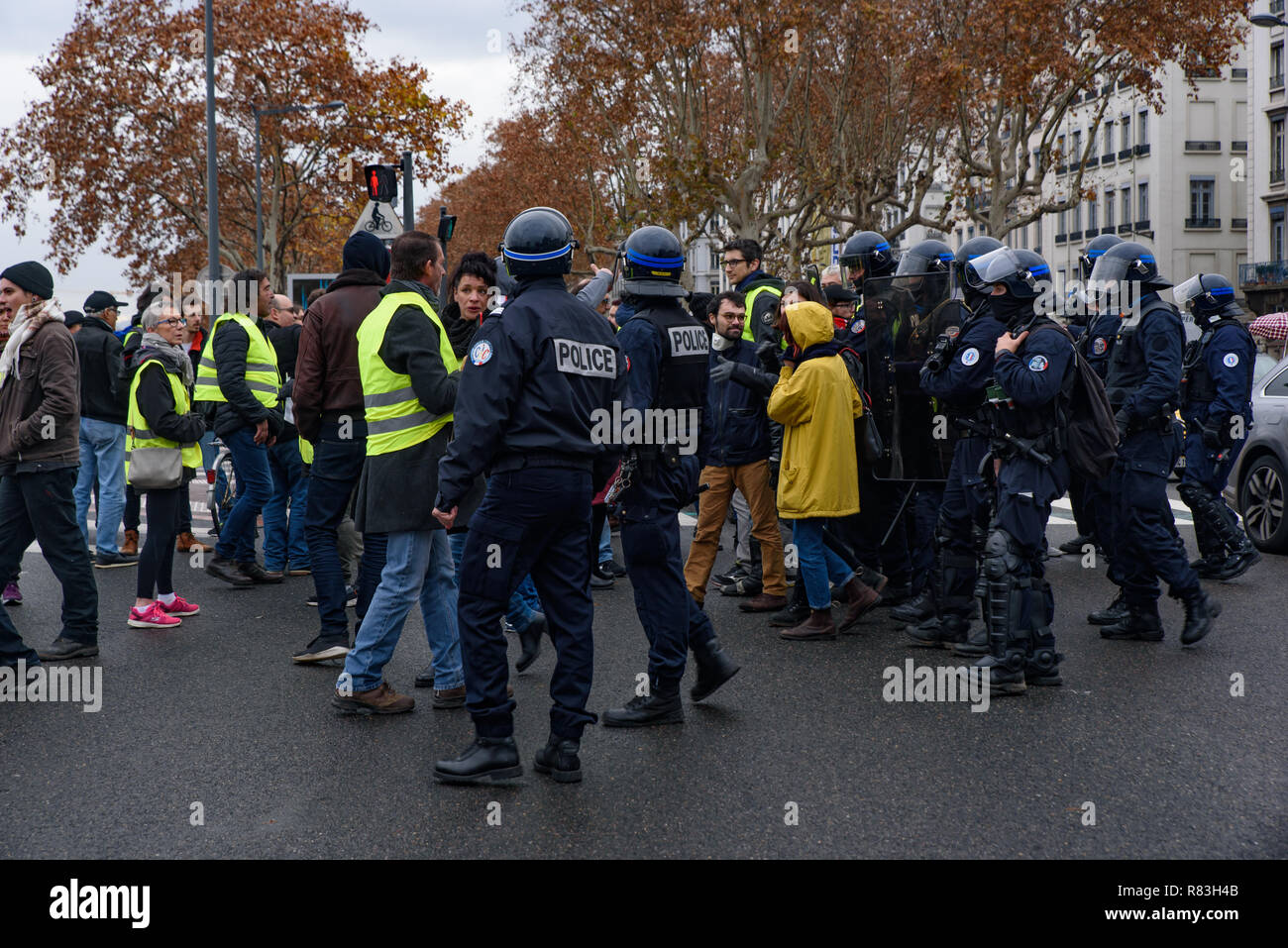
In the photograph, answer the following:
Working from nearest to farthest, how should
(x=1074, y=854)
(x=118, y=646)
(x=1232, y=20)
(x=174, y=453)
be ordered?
(x=1074, y=854)
(x=118, y=646)
(x=174, y=453)
(x=1232, y=20)

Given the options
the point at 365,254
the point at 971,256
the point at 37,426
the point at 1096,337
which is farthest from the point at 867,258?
the point at 37,426

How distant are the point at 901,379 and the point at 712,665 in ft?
9.50

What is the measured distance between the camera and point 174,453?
7.75m

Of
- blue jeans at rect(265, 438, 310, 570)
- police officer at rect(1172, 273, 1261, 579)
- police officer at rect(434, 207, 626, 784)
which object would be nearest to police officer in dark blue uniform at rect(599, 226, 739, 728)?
police officer at rect(434, 207, 626, 784)

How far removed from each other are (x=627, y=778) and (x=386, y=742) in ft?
3.41

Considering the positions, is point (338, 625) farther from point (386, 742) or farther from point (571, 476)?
point (571, 476)

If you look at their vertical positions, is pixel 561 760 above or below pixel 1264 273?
below

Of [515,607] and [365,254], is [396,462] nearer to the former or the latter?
[515,607]

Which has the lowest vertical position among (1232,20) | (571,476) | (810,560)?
(810,560)

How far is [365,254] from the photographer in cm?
651

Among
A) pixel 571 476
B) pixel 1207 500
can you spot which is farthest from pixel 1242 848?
pixel 1207 500

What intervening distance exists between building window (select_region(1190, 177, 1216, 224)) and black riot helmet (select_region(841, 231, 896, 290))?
2140 inches

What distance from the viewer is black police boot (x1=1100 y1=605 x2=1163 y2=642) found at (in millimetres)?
7023

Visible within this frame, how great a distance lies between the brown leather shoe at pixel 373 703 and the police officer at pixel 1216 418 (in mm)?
5445
